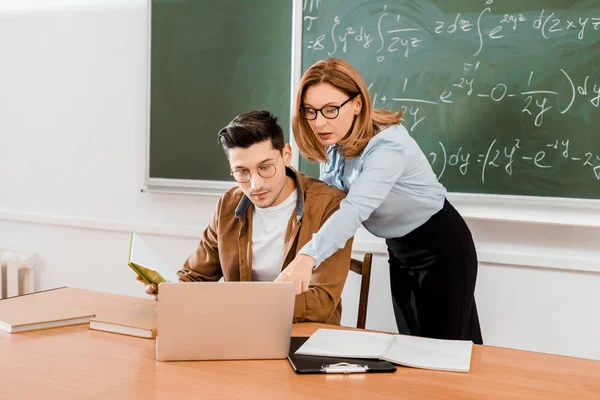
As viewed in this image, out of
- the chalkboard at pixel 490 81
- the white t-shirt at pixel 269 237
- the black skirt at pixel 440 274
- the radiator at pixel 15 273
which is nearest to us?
the white t-shirt at pixel 269 237

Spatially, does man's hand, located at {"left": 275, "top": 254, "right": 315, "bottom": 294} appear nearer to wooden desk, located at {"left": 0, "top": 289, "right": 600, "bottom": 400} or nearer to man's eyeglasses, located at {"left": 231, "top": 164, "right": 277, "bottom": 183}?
wooden desk, located at {"left": 0, "top": 289, "right": 600, "bottom": 400}

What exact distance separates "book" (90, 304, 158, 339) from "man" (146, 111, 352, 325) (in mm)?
303

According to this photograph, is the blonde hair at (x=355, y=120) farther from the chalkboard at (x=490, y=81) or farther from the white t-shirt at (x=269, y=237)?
the chalkboard at (x=490, y=81)

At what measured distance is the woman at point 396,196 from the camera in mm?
1909

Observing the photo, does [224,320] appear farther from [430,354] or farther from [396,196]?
[396,196]

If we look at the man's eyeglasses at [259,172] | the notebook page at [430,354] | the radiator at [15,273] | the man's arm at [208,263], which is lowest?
the radiator at [15,273]

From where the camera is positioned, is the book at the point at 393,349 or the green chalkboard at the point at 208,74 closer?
the book at the point at 393,349

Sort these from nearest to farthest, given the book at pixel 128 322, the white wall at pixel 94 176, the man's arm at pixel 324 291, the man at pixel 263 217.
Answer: the book at pixel 128 322
the man's arm at pixel 324 291
the man at pixel 263 217
the white wall at pixel 94 176

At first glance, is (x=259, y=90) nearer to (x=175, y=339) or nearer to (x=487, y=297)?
(x=487, y=297)

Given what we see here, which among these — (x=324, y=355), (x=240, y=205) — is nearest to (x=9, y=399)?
(x=324, y=355)

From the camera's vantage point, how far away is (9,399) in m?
1.19

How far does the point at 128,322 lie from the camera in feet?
5.38

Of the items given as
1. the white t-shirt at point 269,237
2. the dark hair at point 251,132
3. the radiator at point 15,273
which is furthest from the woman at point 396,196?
the radiator at point 15,273

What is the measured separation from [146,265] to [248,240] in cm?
50
